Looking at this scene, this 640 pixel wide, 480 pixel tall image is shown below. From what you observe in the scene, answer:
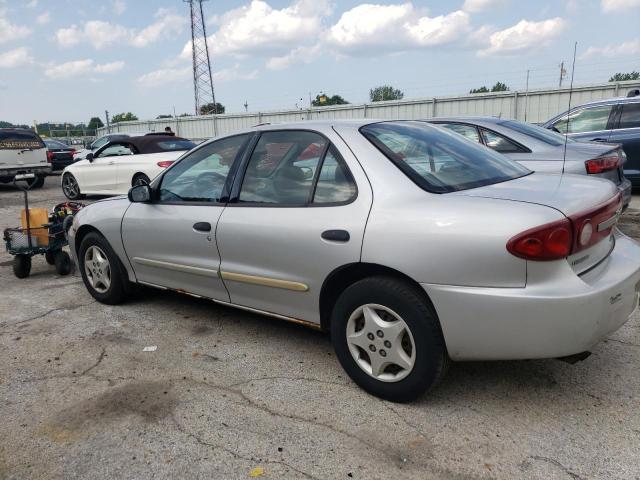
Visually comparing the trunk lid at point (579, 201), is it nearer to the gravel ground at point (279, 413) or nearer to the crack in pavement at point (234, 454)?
the gravel ground at point (279, 413)

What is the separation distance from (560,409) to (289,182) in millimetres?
1955

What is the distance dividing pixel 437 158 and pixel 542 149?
10.3 feet

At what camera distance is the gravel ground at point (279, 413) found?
2.41m

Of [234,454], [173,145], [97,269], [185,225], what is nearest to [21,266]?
[97,269]

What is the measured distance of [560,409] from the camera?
2.77 meters

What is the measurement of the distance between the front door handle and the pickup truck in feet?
40.1

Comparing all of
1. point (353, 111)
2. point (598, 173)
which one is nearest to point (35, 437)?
point (598, 173)

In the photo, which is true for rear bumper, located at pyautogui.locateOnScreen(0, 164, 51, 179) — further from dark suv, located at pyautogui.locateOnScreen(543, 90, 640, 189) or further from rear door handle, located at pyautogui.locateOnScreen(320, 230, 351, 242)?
rear door handle, located at pyautogui.locateOnScreen(320, 230, 351, 242)

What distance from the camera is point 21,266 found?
5.74 meters

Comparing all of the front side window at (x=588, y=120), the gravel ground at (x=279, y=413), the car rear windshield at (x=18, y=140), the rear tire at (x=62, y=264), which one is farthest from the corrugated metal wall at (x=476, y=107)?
the gravel ground at (x=279, y=413)

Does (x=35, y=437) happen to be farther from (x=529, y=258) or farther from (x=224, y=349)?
(x=529, y=258)

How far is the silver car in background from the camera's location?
544 cm

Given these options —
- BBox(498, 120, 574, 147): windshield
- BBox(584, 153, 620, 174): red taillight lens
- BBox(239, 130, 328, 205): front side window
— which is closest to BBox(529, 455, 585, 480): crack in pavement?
BBox(239, 130, 328, 205): front side window

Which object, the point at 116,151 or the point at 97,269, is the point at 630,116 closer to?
the point at 97,269
